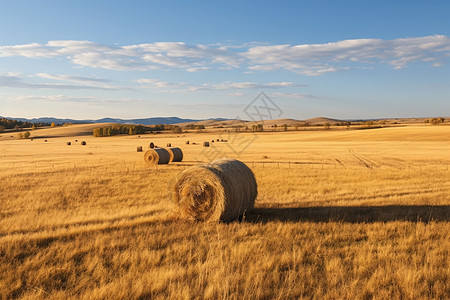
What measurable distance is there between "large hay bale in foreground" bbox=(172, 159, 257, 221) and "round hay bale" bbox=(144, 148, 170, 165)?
1851 cm

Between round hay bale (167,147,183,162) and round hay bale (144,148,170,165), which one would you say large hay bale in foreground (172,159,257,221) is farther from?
round hay bale (167,147,183,162)

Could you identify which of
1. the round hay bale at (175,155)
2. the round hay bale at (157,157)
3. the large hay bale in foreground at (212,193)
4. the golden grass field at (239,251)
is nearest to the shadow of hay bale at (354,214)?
the golden grass field at (239,251)

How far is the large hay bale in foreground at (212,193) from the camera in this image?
1049 cm

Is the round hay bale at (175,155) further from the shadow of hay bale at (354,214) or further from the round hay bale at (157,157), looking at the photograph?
the shadow of hay bale at (354,214)

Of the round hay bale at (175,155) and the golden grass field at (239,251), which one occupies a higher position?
the round hay bale at (175,155)

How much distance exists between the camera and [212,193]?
10703 millimetres

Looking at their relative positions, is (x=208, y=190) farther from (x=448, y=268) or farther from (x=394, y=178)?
(x=394, y=178)

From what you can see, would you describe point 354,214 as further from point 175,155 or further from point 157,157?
point 175,155

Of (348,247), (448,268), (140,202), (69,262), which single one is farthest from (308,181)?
(69,262)

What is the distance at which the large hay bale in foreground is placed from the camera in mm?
10492

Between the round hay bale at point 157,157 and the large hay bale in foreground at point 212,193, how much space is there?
18.5 m

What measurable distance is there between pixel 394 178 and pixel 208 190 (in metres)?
14.3

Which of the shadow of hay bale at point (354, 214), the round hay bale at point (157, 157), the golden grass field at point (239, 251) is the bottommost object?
the shadow of hay bale at point (354, 214)

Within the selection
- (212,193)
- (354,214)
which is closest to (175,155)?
(212,193)
